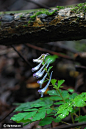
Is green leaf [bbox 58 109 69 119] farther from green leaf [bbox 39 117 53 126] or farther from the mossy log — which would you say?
the mossy log

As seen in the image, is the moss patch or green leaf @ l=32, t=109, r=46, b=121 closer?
green leaf @ l=32, t=109, r=46, b=121

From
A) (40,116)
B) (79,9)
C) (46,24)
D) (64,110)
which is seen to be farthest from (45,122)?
(79,9)

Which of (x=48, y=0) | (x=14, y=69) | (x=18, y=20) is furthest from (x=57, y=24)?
(x=48, y=0)

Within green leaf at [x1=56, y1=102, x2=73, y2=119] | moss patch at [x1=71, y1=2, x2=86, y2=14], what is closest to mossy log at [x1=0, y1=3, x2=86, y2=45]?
moss patch at [x1=71, y1=2, x2=86, y2=14]

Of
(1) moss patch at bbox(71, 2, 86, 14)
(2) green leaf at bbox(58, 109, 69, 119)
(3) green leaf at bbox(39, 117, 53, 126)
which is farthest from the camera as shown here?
(1) moss patch at bbox(71, 2, 86, 14)

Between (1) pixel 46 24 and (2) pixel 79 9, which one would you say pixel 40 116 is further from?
(2) pixel 79 9

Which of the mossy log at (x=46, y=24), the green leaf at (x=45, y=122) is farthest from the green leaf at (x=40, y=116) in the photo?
the mossy log at (x=46, y=24)

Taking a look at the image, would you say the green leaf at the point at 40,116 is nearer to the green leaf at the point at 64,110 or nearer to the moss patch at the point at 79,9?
the green leaf at the point at 64,110

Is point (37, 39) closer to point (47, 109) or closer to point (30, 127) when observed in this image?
point (47, 109)
